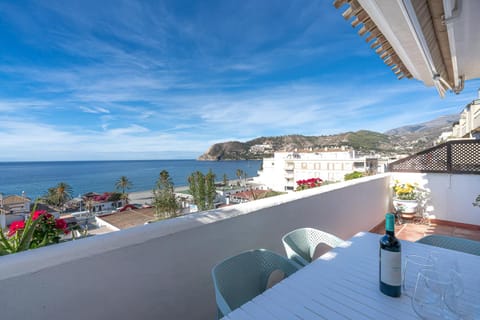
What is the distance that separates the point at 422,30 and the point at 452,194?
3380mm

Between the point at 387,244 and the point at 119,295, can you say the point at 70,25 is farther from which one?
the point at 387,244

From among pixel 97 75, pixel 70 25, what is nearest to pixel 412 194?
pixel 70 25

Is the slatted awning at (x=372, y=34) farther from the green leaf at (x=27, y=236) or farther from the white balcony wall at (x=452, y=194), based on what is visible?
the green leaf at (x=27, y=236)

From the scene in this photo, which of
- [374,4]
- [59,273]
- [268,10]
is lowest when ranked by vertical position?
[59,273]

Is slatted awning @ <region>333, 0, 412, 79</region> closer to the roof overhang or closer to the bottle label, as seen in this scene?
the roof overhang

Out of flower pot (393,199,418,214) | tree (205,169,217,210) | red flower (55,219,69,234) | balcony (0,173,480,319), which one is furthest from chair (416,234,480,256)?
tree (205,169,217,210)

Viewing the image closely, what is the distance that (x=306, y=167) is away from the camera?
30750 millimetres

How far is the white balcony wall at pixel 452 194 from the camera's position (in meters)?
3.49

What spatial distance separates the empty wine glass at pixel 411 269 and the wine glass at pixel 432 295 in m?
0.14

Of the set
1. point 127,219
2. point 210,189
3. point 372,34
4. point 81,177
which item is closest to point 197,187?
point 210,189

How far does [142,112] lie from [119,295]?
23.3 m

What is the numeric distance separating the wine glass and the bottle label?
0.08m

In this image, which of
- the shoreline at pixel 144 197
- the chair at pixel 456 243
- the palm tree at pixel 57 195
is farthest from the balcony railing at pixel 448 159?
the palm tree at pixel 57 195

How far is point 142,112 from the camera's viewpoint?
71.2ft
